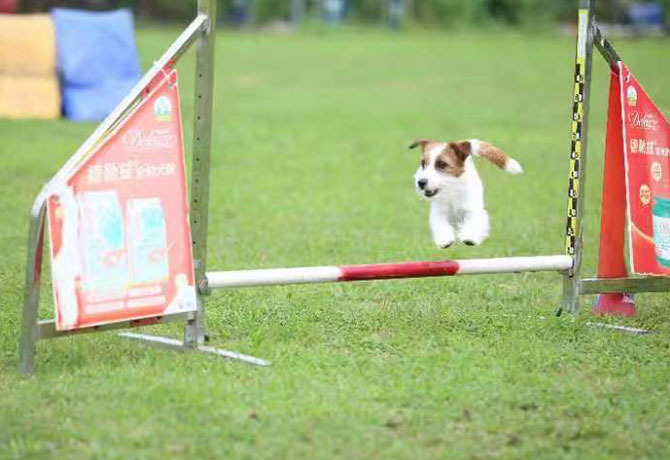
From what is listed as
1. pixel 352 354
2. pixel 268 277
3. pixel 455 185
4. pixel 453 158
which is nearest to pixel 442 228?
pixel 455 185

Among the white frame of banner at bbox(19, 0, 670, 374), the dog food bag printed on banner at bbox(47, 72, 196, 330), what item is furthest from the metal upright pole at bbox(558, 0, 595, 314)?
the dog food bag printed on banner at bbox(47, 72, 196, 330)

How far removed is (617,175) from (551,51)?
23.6 m

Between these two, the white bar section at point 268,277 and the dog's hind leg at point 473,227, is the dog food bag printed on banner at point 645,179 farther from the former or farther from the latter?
the white bar section at point 268,277

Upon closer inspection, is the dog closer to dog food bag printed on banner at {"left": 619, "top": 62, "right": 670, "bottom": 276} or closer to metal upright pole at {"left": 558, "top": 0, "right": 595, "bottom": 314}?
metal upright pole at {"left": 558, "top": 0, "right": 595, "bottom": 314}

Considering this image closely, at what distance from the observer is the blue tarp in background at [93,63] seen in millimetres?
16266

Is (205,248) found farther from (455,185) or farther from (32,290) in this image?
(455,185)

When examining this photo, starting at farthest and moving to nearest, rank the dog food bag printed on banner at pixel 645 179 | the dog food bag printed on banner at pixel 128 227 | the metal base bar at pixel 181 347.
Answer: the dog food bag printed on banner at pixel 645 179 < the metal base bar at pixel 181 347 < the dog food bag printed on banner at pixel 128 227

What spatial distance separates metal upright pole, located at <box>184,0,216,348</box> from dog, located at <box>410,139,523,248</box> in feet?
3.39

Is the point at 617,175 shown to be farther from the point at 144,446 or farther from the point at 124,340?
the point at 144,446

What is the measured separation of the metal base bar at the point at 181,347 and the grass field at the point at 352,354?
0.29ft

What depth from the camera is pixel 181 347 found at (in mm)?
5855

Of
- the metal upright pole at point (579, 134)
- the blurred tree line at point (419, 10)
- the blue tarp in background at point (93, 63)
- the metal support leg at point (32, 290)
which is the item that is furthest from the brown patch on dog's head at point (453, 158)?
the blurred tree line at point (419, 10)

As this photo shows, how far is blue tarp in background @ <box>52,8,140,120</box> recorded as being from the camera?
1627 centimetres

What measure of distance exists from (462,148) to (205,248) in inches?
53.7
